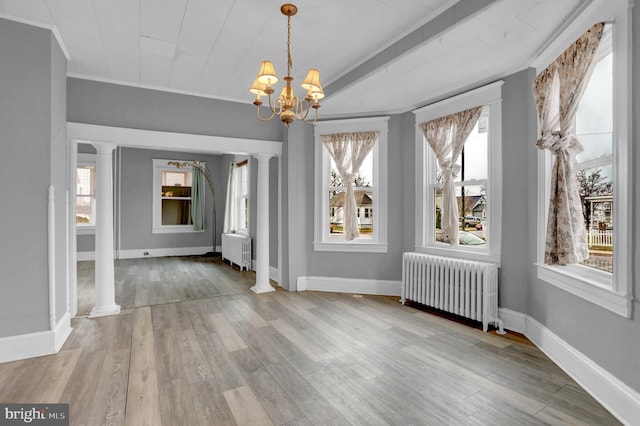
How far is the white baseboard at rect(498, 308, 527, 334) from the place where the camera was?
3.38m

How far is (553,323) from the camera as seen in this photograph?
2.88 meters

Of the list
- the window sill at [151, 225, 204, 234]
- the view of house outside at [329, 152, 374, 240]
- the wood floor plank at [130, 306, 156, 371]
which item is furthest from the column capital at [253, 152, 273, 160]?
the window sill at [151, 225, 204, 234]

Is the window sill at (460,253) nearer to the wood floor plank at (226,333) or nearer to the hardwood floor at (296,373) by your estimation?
the hardwood floor at (296,373)

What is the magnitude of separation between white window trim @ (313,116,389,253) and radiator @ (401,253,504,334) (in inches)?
25.1

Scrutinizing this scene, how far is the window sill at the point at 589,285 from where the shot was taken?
6.82ft

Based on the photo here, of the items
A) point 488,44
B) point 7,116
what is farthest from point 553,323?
point 7,116

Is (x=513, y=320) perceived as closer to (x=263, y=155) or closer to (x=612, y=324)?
(x=612, y=324)

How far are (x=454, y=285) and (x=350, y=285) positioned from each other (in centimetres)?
159

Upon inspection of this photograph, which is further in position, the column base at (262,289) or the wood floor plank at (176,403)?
the column base at (262,289)

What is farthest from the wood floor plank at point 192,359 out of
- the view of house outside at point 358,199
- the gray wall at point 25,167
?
the view of house outside at point 358,199

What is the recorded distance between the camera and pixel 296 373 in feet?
8.54

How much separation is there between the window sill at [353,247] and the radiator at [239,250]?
81.4 inches

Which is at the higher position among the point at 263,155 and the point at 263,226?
the point at 263,155

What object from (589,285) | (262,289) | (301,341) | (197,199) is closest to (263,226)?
(262,289)
